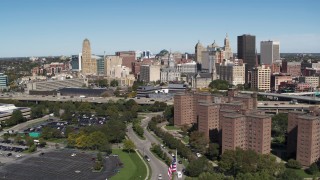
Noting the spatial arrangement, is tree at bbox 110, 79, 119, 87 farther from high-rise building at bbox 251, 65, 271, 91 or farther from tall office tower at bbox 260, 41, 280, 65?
tall office tower at bbox 260, 41, 280, 65

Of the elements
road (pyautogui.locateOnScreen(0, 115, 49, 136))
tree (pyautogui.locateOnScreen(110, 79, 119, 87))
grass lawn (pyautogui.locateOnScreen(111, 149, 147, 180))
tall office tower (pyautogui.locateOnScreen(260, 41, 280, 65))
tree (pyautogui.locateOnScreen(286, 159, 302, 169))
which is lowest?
grass lawn (pyautogui.locateOnScreen(111, 149, 147, 180))

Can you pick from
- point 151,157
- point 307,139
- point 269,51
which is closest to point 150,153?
point 151,157

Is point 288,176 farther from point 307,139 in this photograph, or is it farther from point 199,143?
point 199,143

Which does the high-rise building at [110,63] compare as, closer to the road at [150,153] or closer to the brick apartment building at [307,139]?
the road at [150,153]

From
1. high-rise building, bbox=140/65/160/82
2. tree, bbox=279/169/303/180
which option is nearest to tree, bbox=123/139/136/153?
tree, bbox=279/169/303/180

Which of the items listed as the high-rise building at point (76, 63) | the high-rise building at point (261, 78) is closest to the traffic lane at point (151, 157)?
the high-rise building at point (261, 78)
